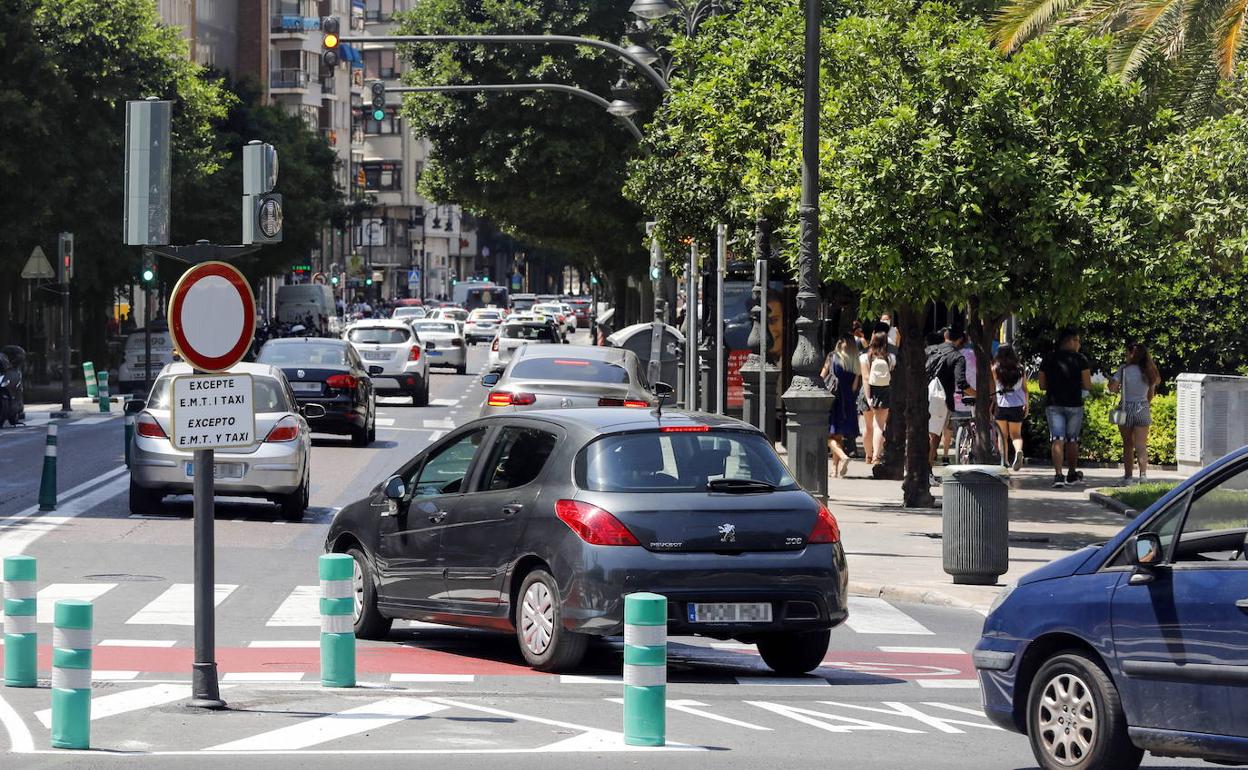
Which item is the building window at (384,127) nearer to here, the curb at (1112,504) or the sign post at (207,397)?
the curb at (1112,504)

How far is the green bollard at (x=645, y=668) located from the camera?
8.84 meters

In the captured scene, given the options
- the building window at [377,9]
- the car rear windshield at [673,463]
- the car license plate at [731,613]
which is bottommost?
the car license plate at [731,613]

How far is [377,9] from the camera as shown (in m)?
149

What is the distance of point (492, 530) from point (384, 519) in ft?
4.20

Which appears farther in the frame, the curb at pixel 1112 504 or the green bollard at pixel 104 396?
the green bollard at pixel 104 396

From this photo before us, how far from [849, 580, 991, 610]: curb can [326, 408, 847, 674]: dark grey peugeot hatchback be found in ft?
12.4

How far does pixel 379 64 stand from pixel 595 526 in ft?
452

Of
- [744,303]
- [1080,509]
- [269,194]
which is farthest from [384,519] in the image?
[744,303]

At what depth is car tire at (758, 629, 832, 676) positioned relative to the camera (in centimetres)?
1167

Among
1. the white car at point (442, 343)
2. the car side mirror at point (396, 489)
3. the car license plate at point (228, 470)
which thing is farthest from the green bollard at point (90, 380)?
the car side mirror at point (396, 489)

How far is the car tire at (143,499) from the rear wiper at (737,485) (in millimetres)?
10494

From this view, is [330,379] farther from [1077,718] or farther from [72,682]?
[1077,718]

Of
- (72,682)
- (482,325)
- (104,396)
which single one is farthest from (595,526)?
(482,325)

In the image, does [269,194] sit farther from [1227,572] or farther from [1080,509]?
[1080,509]
